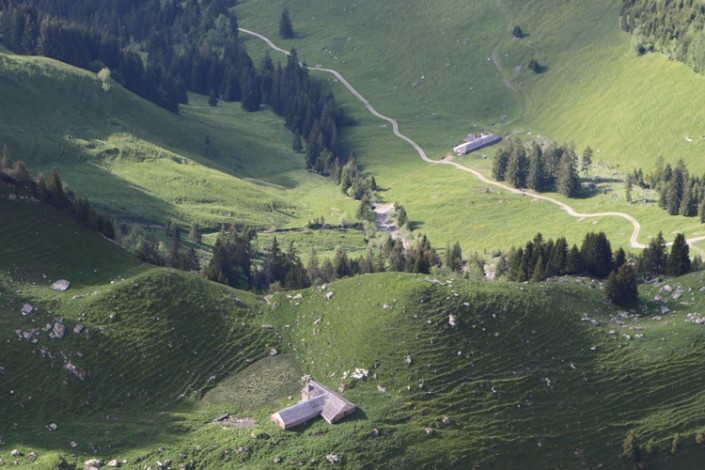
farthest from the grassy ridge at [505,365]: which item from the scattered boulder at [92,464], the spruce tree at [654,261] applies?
the scattered boulder at [92,464]

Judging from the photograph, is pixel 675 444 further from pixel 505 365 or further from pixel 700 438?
pixel 505 365

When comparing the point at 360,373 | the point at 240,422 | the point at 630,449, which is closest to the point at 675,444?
the point at 630,449

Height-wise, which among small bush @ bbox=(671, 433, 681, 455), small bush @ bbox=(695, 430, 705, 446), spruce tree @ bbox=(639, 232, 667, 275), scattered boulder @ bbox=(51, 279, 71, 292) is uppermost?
spruce tree @ bbox=(639, 232, 667, 275)

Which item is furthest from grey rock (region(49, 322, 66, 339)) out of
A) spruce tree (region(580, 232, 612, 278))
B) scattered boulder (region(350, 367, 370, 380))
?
spruce tree (region(580, 232, 612, 278))

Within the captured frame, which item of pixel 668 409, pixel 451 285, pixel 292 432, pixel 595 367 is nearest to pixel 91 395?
pixel 292 432

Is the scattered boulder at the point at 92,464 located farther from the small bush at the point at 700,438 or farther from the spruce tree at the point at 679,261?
the spruce tree at the point at 679,261

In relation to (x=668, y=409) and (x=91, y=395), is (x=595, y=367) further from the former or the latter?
(x=91, y=395)

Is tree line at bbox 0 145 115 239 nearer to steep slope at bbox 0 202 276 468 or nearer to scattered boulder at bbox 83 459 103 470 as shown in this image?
steep slope at bbox 0 202 276 468
